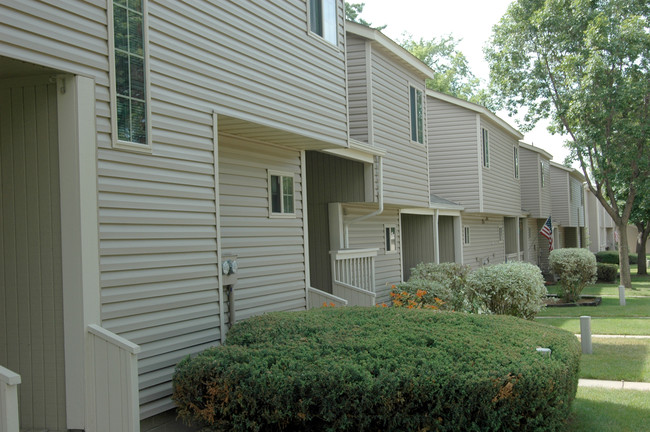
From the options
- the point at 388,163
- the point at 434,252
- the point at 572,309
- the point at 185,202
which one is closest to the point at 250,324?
the point at 185,202

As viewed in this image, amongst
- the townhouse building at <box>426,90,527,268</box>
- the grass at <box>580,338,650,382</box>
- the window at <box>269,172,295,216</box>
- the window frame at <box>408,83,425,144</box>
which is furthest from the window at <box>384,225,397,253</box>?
the window at <box>269,172,295,216</box>

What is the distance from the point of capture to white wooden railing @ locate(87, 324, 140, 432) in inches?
213

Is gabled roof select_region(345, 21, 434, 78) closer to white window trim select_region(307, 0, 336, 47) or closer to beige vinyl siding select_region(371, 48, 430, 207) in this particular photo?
beige vinyl siding select_region(371, 48, 430, 207)

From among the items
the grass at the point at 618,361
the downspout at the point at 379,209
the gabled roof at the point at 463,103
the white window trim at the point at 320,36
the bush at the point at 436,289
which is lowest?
the grass at the point at 618,361

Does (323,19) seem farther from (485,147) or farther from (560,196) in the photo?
(560,196)

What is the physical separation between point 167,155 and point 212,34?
1793mm

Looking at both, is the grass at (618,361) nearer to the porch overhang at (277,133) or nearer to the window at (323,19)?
the porch overhang at (277,133)

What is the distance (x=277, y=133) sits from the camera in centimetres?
929

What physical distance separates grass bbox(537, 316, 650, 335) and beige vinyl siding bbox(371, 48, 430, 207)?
4679 millimetres

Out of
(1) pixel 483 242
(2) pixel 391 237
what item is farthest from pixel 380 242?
(1) pixel 483 242

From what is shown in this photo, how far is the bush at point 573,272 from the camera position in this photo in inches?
917

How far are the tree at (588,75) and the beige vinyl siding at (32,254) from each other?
898 inches

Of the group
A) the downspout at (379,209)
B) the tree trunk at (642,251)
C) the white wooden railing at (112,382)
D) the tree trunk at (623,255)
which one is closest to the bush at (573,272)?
the tree trunk at (623,255)

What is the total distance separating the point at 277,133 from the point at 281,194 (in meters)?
1.38
